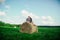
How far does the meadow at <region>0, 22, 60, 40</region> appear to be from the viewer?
331 cm

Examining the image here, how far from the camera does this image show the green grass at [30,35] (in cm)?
330

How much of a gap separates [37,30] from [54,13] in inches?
20.7

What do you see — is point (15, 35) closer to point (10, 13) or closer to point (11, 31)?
point (11, 31)

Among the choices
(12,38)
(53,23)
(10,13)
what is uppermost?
(10,13)

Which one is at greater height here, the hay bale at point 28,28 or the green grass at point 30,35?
the hay bale at point 28,28

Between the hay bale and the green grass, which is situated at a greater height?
the hay bale

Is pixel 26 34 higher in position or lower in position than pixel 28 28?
lower

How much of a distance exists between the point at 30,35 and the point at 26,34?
0.09 metres

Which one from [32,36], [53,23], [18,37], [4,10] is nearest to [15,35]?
[18,37]

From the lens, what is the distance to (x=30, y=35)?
10.8 ft

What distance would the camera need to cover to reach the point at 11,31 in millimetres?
3350

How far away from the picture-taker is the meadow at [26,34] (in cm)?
331

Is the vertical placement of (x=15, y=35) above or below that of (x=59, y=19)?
below

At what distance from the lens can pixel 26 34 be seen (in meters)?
3.31
